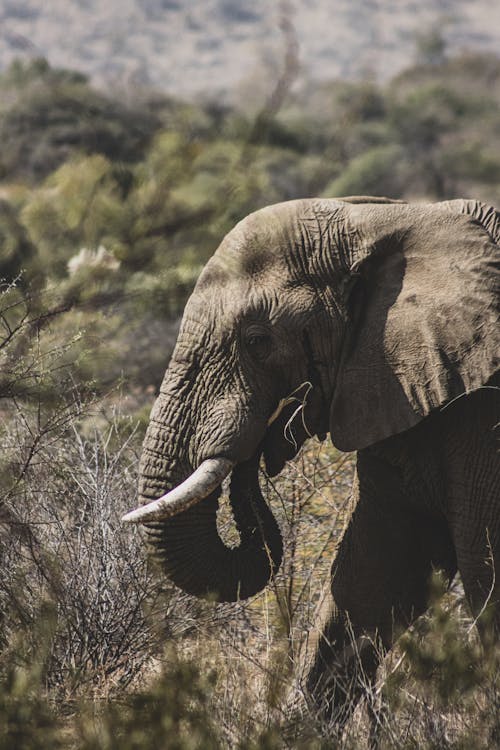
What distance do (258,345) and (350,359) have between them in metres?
0.34

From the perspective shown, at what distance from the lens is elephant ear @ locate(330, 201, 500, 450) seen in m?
4.14

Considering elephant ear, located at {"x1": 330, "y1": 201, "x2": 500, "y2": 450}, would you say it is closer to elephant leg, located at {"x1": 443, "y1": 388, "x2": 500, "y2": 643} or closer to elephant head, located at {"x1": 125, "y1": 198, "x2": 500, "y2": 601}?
elephant head, located at {"x1": 125, "y1": 198, "x2": 500, "y2": 601}

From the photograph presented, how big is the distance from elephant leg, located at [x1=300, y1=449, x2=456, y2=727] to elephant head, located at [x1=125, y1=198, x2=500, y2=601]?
1.12 ft

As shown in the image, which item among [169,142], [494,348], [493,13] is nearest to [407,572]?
[494,348]

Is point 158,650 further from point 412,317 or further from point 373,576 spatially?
point 412,317

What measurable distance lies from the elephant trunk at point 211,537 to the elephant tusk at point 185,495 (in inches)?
2.2

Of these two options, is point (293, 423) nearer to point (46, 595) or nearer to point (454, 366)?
point (454, 366)

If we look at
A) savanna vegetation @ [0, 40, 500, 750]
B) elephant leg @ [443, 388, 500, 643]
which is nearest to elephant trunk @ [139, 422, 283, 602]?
savanna vegetation @ [0, 40, 500, 750]

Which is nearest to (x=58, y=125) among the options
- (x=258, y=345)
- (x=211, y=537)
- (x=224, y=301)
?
(x=224, y=301)

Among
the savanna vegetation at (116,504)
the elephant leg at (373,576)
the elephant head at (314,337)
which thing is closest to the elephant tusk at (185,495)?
the elephant head at (314,337)

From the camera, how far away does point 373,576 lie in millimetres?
4660

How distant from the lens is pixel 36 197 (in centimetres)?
321

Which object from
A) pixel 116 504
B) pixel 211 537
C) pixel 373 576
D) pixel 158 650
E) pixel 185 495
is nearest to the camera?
pixel 185 495

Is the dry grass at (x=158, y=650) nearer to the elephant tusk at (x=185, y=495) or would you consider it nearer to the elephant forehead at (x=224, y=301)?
the elephant tusk at (x=185, y=495)
